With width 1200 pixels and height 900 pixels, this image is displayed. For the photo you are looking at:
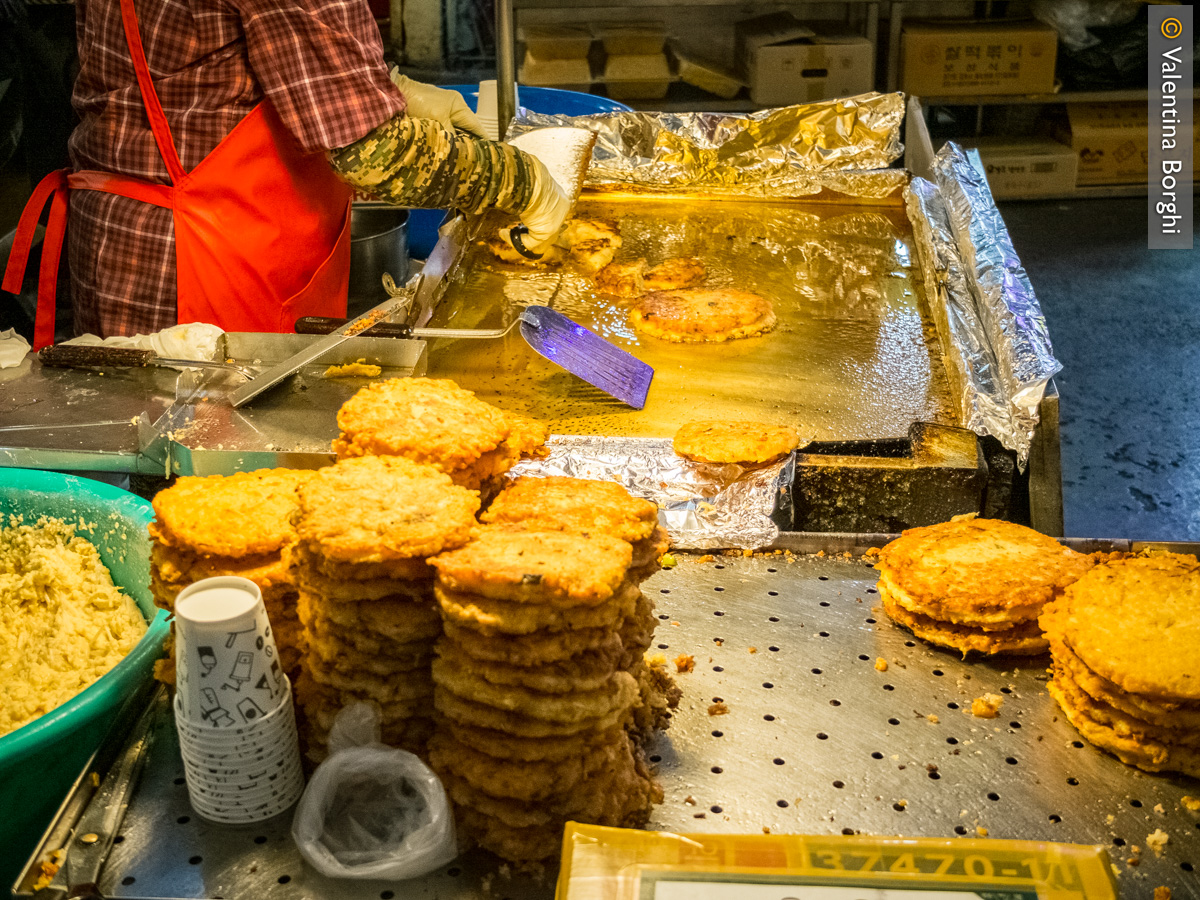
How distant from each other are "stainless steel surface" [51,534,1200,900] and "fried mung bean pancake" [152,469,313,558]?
0.31m

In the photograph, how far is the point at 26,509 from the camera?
191cm

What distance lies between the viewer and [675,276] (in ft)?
10.7

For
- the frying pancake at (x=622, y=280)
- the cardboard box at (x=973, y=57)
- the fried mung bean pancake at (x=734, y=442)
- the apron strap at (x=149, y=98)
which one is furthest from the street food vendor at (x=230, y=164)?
the cardboard box at (x=973, y=57)

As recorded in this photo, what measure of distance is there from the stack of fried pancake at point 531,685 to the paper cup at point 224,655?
0.20m

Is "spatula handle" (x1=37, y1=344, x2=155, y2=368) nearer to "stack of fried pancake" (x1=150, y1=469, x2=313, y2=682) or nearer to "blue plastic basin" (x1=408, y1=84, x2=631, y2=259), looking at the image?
"stack of fried pancake" (x1=150, y1=469, x2=313, y2=682)

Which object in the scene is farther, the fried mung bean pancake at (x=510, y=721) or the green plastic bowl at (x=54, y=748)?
the green plastic bowl at (x=54, y=748)

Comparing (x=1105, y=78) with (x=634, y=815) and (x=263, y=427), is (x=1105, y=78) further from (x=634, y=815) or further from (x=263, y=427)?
(x=634, y=815)

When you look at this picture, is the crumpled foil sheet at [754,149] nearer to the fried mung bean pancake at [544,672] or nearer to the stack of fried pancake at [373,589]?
the stack of fried pancake at [373,589]

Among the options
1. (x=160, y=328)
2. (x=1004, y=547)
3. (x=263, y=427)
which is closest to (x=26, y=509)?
(x=263, y=427)

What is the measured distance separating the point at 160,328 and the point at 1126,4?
6.42 metres

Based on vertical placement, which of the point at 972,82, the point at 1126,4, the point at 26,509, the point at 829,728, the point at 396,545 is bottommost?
the point at 829,728

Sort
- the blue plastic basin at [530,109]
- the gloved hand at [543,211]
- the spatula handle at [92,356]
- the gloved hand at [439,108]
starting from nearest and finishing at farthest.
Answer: the spatula handle at [92,356]
the gloved hand at [543,211]
the gloved hand at [439,108]
the blue plastic basin at [530,109]

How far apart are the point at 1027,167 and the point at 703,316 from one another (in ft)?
16.8

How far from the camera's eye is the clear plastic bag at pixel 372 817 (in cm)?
120
